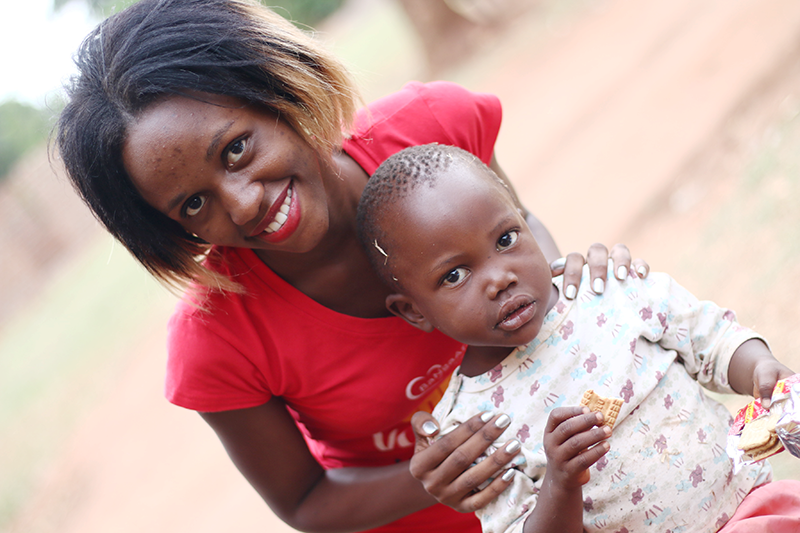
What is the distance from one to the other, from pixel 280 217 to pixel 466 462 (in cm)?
75

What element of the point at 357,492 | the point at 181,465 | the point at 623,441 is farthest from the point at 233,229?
the point at 181,465

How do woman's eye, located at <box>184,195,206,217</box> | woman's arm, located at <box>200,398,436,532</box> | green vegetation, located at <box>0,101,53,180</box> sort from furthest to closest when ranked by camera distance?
1. green vegetation, located at <box>0,101,53,180</box>
2. woman's arm, located at <box>200,398,436,532</box>
3. woman's eye, located at <box>184,195,206,217</box>

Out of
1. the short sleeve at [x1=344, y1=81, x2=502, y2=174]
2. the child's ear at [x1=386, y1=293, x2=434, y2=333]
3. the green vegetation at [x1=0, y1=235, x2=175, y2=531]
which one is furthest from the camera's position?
the green vegetation at [x1=0, y1=235, x2=175, y2=531]

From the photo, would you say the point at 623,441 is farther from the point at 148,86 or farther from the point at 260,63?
the point at 148,86

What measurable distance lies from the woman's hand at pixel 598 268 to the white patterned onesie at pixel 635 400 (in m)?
0.02

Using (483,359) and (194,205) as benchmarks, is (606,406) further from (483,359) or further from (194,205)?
(194,205)

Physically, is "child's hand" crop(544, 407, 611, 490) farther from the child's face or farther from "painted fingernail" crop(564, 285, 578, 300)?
"painted fingernail" crop(564, 285, 578, 300)

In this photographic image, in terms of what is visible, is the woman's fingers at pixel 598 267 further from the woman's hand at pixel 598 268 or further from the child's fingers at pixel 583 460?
the child's fingers at pixel 583 460

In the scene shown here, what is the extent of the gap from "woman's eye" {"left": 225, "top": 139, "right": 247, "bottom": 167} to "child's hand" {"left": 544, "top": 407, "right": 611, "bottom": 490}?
948 mm

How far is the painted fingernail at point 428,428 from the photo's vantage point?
5.71 feet

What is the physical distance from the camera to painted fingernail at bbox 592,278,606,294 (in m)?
1.73

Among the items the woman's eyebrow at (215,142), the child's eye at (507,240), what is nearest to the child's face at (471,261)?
the child's eye at (507,240)

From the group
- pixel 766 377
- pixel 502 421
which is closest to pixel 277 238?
pixel 502 421

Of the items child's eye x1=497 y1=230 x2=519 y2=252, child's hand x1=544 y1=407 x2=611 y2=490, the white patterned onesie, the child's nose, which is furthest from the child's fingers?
child's eye x1=497 y1=230 x2=519 y2=252
